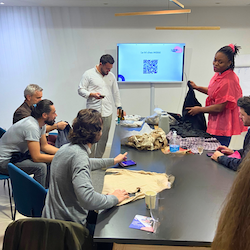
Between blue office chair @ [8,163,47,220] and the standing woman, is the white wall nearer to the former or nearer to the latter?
the standing woman

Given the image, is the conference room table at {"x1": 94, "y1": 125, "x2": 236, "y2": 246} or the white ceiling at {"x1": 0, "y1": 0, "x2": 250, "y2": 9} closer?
the conference room table at {"x1": 94, "y1": 125, "x2": 236, "y2": 246}

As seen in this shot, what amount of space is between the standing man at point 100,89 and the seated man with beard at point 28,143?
1.23 meters

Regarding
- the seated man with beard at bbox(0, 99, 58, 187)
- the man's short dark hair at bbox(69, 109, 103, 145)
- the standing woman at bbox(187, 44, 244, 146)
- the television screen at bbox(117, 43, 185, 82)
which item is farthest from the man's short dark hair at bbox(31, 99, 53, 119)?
the television screen at bbox(117, 43, 185, 82)

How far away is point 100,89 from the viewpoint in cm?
366

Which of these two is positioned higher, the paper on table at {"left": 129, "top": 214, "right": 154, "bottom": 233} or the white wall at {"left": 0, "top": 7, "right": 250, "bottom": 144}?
the white wall at {"left": 0, "top": 7, "right": 250, "bottom": 144}

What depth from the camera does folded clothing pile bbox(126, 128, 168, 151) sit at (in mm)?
2162

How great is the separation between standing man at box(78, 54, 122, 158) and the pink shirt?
1.57m

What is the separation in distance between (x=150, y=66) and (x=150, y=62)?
0.07 meters

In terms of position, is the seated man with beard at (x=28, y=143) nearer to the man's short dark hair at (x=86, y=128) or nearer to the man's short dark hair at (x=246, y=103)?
the man's short dark hair at (x=86, y=128)

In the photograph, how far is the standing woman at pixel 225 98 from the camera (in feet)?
7.99

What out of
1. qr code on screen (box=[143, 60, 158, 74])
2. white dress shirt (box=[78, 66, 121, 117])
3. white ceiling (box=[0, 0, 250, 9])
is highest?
white ceiling (box=[0, 0, 250, 9])

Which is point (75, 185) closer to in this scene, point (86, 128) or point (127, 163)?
point (86, 128)

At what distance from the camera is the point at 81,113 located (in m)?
1.54

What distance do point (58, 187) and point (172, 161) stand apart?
36.6 inches
